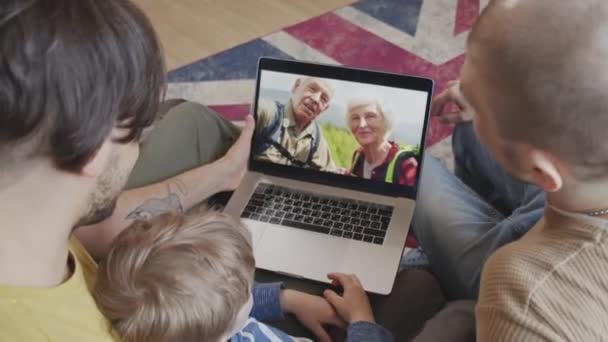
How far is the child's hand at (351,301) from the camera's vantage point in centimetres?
101

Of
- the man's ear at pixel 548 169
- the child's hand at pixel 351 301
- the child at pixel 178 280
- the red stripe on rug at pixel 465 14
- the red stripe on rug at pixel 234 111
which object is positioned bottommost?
the red stripe on rug at pixel 234 111

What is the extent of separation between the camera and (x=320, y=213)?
1.18m

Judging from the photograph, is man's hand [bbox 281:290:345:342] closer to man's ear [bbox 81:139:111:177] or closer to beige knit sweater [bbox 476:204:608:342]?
beige knit sweater [bbox 476:204:608:342]

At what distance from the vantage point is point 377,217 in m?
1.16

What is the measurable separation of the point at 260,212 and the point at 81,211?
0.46 metres

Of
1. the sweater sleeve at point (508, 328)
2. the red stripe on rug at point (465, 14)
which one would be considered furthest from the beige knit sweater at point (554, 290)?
the red stripe on rug at point (465, 14)

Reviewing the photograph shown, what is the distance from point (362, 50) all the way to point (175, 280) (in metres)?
1.31

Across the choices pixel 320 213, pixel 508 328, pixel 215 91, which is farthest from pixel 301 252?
pixel 215 91

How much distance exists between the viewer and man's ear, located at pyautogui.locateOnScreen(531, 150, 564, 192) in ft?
2.48

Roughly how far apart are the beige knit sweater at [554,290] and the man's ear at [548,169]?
39 millimetres

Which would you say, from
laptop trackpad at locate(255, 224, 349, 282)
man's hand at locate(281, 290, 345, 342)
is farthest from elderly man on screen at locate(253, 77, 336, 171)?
man's hand at locate(281, 290, 345, 342)

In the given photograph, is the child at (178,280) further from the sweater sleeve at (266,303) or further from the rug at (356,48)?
the rug at (356,48)

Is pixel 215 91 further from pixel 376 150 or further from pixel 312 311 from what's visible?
pixel 312 311

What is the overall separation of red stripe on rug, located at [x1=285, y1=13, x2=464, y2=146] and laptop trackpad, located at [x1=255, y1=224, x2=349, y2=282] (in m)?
0.84
